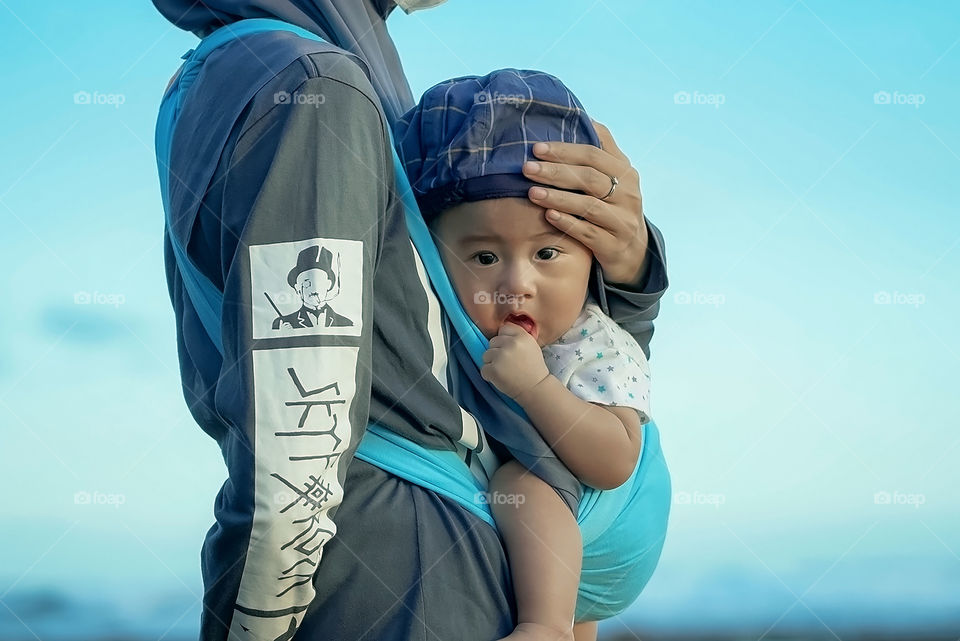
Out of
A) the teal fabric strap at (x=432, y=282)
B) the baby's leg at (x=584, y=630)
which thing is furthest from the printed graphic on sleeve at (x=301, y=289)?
the baby's leg at (x=584, y=630)

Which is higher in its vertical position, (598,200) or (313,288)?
(598,200)

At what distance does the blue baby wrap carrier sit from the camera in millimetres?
1076

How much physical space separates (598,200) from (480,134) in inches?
7.1

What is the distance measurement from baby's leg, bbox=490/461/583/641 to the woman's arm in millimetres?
55

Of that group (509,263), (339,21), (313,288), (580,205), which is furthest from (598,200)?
(313,288)

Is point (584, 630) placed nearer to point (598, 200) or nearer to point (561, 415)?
point (561, 415)

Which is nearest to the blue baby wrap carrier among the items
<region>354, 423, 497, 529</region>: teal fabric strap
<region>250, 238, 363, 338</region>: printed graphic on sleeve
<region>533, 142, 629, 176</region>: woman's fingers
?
<region>354, 423, 497, 529</region>: teal fabric strap

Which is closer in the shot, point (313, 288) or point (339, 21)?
point (313, 288)

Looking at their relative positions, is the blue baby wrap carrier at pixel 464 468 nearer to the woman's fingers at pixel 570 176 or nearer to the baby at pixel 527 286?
the baby at pixel 527 286

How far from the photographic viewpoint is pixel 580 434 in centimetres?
123

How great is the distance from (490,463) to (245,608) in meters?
0.35

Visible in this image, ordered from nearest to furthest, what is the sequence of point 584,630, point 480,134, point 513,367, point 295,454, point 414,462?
point 295,454
point 414,462
point 513,367
point 480,134
point 584,630

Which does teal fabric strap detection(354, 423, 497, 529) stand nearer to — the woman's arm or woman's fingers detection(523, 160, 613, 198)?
the woman's arm

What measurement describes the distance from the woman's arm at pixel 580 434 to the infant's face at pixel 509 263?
0.40 feet
